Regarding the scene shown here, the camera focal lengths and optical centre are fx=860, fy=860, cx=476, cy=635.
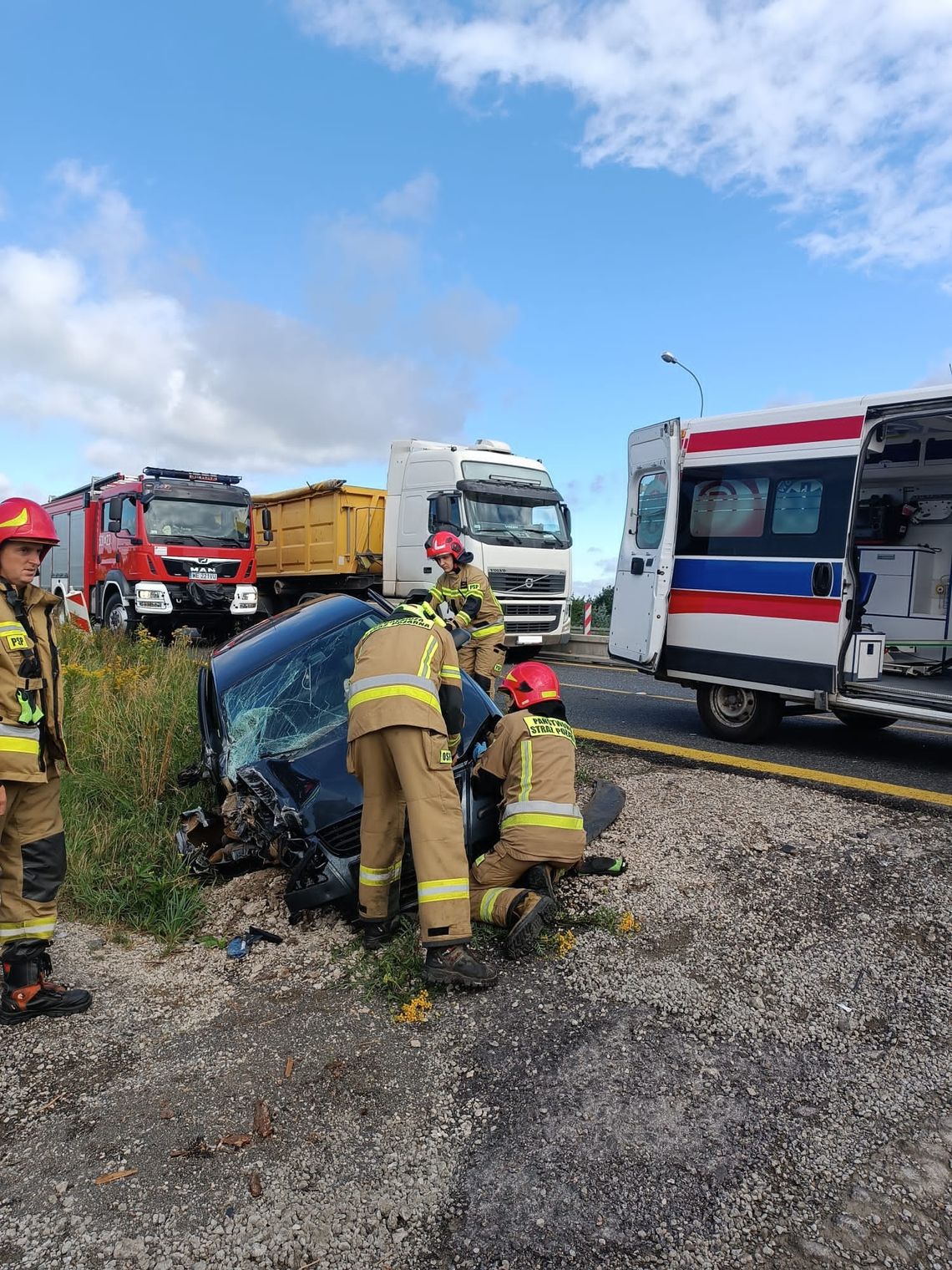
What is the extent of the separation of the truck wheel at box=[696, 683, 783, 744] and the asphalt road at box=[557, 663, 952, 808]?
4.4 inches

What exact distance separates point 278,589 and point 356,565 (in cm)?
257

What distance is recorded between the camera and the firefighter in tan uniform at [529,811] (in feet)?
11.4

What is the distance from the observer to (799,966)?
3113 mm

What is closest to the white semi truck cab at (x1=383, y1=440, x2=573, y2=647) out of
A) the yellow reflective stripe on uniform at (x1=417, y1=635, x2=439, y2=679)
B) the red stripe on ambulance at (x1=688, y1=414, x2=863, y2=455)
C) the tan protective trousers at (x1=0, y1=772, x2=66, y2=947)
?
the red stripe on ambulance at (x1=688, y1=414, x2=863, y2=455)

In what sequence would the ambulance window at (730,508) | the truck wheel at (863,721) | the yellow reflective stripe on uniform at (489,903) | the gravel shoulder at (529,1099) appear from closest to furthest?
the gravel shoulder at (529,1099) < the yellow reflective stripe on uniform at (489,903) < the ambulance window at (730,508) < the truck wheel at (863,721)

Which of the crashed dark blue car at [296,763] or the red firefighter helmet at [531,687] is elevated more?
the red firefighter helmet at [531,687]

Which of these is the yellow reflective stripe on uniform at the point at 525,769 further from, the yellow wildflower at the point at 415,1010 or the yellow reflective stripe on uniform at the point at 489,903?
the yellow wildflower at the point at 415,1010

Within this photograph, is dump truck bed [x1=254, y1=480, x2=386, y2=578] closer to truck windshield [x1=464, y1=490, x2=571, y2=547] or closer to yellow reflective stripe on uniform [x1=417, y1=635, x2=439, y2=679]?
truck windshield [x1=464, y1=490, x2=571, y2=547]

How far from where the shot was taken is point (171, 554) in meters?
13.5

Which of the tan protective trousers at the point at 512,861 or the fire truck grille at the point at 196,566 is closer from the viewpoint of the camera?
the tan protective trousers at the point at 512,861

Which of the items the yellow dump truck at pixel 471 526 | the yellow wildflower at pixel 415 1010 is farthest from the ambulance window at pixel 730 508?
the yellow wildflower at pixel 415 1010

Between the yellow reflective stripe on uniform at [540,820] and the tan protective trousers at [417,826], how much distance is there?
443 mm

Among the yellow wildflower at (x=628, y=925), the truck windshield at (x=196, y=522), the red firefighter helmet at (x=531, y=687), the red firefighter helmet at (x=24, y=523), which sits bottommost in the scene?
the yellow wildflower at (x=628, y=925)

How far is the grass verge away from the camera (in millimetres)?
3865
